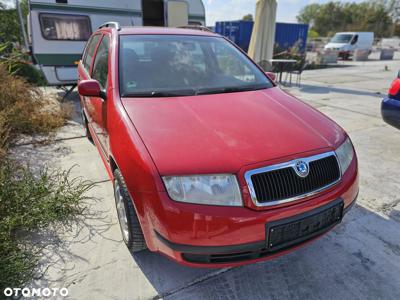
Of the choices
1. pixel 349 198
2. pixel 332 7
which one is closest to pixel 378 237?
pixel 349 198

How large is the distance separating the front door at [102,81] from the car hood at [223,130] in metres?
0.52

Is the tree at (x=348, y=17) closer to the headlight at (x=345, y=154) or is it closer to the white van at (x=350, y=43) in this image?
the white van at (x=350, y=43)

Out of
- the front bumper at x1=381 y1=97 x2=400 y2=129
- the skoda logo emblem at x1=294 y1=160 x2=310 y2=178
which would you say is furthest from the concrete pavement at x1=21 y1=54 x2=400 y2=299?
the front bumper at x1=381 y1=97 x2=400 y2=129

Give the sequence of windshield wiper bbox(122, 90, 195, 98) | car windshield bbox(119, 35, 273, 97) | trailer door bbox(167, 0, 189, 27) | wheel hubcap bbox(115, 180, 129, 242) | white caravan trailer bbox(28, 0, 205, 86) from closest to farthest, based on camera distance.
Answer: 1. wheel hubcap bbox(115, 180, 129, 242)
2. windshield wiper bbox(122, 90, 195, 98)
3. car windshield bbox(119, 35, 273, 97)
4. white caravan trailer bbox(28, 0, 205, 86)
5. trailer door bbox(167, 0, 189, 27)

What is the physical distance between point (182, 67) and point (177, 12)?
5666mm

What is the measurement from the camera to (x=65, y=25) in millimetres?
6387

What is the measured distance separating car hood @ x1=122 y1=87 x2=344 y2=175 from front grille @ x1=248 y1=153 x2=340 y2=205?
91 millimetres

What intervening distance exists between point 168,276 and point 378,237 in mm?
1809

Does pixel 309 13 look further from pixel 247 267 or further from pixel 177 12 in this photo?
pixel 247 267

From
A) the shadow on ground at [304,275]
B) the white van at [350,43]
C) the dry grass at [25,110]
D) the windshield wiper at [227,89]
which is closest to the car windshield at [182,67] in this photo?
the windshield wiper at [227,89]

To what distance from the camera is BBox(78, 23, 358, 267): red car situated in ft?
5.22

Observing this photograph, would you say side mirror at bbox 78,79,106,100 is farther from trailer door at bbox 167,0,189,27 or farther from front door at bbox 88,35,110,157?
trailer door at bbox 167,0,189,27

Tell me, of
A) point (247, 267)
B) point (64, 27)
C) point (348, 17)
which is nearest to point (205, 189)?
point (247, 267)

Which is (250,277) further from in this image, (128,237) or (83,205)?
(83,205)
